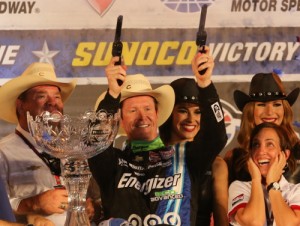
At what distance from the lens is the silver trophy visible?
8.95 feet

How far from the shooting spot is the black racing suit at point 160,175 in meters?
3.77

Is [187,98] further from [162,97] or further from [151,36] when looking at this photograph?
[151,36]

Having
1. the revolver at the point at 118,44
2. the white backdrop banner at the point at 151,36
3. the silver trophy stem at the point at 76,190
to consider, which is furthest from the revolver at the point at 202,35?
the silver trophy stem at the point at 76,190

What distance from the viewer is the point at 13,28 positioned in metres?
3.85

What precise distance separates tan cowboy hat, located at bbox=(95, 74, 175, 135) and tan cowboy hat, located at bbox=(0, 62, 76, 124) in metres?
0.28

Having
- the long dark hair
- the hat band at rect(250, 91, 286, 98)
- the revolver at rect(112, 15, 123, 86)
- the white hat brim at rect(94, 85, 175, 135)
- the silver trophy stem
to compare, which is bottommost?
the silver trophy stem

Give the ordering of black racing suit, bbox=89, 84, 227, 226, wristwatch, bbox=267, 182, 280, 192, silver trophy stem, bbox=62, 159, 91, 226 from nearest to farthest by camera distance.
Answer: silver trophy stem, bbox=62, 159, 91, 226 < black racing suit, bbox=89, 84, 227, 226 < wristwatch, bbox=267, 182, 280, 192

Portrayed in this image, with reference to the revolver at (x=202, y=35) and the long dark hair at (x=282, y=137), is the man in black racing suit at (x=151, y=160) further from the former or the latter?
the long dark hair at (x=282, y=137)

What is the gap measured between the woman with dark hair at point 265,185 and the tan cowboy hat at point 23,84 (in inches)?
40.5

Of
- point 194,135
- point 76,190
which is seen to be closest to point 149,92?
point 194,135

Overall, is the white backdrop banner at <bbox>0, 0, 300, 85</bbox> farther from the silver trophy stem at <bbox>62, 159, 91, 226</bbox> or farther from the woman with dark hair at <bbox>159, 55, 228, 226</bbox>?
the silver trophy stem at <bbox>62, 159, 91, 226</bbox>

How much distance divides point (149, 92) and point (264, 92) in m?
0.62

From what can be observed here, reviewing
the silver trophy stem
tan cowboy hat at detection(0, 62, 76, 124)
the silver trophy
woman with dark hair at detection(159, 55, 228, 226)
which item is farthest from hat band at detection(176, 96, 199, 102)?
the silver trophy stem

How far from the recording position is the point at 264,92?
3951 mm
